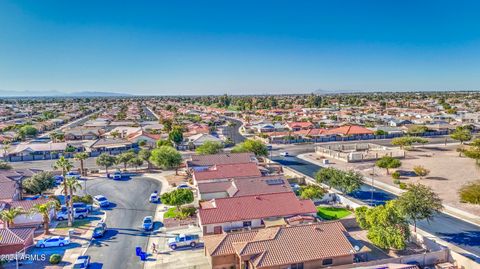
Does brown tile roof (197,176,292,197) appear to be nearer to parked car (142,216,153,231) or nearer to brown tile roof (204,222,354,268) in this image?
parked car (142,216,153,231)

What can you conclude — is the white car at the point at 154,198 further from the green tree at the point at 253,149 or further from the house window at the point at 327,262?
A: the house window at the point at 327,262

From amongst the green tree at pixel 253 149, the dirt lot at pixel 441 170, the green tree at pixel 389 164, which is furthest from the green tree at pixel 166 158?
the green tree at pixel 389 164

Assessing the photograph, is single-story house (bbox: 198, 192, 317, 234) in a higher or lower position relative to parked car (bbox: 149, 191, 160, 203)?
higher

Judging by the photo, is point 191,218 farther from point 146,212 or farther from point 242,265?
point 242,265

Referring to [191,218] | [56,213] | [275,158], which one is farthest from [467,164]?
[56,213]

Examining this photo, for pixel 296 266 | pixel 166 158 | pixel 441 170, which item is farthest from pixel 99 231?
pixel 441 170

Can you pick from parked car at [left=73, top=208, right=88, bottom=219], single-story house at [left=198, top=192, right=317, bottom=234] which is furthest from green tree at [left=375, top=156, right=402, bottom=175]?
parked car at [left=73, top=208, right=88, bottom=219]
